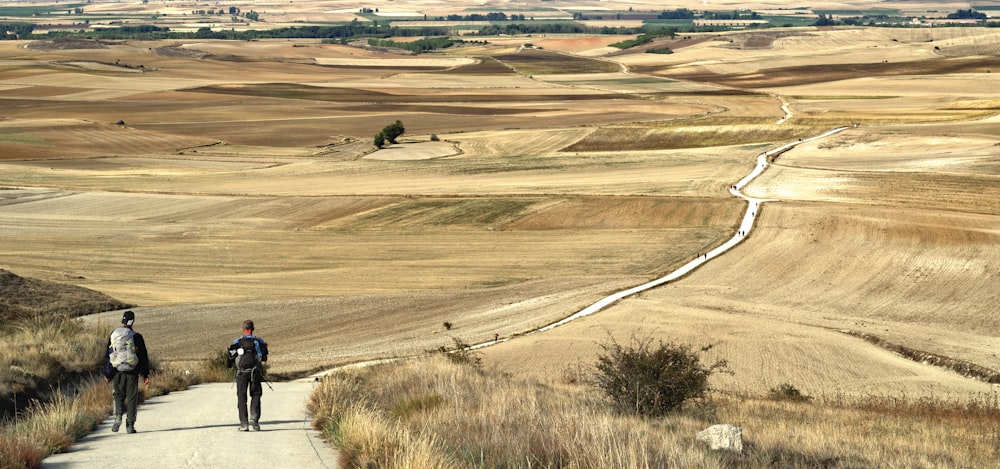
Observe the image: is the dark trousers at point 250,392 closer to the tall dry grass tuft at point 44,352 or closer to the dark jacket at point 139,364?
the dark jacket at point 139,364

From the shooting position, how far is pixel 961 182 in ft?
236

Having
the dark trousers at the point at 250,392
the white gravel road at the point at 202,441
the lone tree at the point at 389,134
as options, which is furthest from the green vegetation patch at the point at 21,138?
the dark trousers at the point at 250,392

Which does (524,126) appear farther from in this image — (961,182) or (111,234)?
(111,234)

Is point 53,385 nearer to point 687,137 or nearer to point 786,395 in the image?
point 786,395

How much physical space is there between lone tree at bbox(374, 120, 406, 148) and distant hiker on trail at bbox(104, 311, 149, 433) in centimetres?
9409

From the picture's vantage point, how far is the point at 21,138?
359 feet

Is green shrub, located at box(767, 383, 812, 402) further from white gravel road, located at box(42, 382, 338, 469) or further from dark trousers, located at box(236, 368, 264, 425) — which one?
dark trousers, located at box(236, 368, 264, 425)

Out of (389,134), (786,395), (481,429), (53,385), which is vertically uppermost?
(481,429)

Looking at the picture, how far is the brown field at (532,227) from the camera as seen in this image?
36.2 meters

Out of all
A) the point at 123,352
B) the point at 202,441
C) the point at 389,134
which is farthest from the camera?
the point at 389,134

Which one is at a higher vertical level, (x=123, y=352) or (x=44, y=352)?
(x=123, y=352)

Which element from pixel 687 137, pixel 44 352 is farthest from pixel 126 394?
pixel 687 137

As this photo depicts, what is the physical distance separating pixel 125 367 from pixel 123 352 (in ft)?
0.90

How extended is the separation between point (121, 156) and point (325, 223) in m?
45.1
